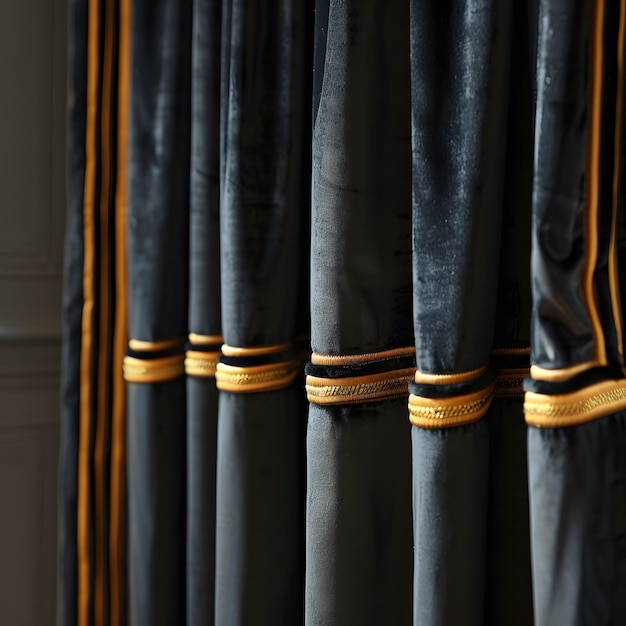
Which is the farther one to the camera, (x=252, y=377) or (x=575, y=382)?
(x=252, y=377)

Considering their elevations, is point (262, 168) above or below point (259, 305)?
above

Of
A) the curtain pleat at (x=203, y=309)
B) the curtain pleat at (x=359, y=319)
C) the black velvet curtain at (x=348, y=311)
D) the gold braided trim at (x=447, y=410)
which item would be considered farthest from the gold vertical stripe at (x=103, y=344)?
the gold braided trim at (x=447, y=410)

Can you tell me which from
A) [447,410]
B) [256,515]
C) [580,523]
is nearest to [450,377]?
[447,410]

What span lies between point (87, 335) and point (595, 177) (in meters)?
0.59

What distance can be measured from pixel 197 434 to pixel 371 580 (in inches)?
→ 9.6

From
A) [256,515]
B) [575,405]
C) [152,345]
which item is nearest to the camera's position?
[575,405]

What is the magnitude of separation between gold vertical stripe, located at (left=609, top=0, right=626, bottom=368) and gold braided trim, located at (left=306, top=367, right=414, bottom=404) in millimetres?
193

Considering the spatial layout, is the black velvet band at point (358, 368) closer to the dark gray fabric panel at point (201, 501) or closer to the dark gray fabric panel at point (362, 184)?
the dark gray fabric panel at point (362, 184)

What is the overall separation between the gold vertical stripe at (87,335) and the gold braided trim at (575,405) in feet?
1.79

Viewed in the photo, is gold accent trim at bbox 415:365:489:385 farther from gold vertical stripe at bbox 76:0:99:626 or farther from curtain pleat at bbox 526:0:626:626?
gold vertical stripe at bbox 76:0:99:626

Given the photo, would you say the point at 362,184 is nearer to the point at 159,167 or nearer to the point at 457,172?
the point at 457,172

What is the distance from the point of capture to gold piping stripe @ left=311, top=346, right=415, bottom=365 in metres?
0.58

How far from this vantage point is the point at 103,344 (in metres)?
0.83

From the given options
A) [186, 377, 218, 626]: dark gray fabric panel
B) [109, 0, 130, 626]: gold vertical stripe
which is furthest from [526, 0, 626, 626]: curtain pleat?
[109, 0, 130, 626]: gold vertical stripe
